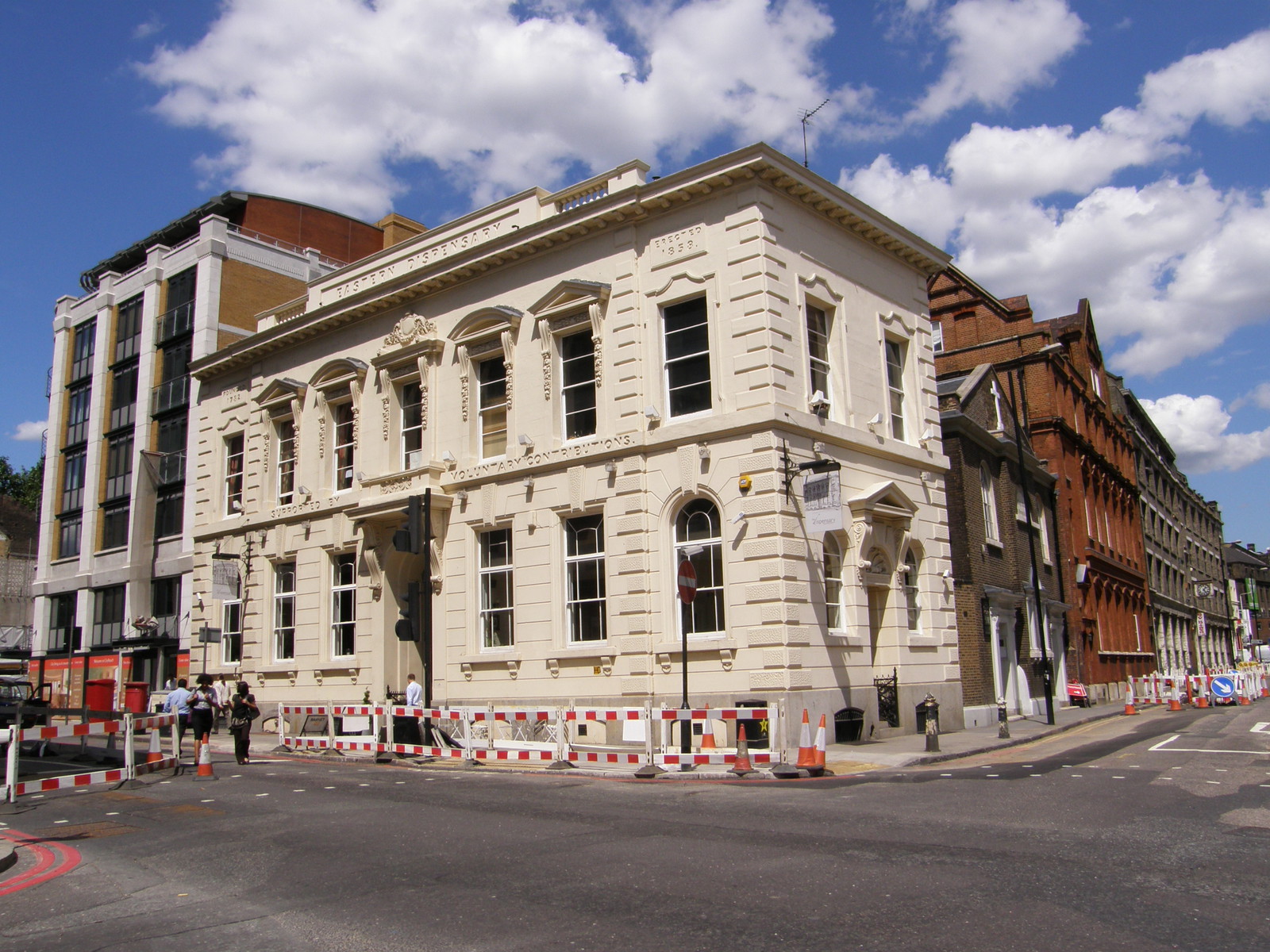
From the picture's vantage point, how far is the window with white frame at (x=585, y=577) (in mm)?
20344

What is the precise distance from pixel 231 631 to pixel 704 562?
56.0 feet

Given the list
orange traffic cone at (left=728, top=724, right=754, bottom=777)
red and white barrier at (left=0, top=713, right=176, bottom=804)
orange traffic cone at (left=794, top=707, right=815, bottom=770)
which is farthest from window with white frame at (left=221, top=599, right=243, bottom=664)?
orange traffic cone at (left=794, top=707, right=815, bottom=770)

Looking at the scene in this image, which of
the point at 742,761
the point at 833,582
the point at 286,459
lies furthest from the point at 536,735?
the point at 286,459

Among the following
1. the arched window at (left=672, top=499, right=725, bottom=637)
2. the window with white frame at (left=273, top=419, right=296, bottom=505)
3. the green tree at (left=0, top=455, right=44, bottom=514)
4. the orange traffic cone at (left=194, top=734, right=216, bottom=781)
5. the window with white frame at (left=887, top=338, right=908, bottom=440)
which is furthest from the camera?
the green tree at (left=0, top=455, right=44, bottom=514)

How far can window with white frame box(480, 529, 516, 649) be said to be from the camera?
867 inches

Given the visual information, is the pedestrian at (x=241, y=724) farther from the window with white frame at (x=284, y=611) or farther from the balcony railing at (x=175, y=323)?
the balcony railing at (x=175, y=323)

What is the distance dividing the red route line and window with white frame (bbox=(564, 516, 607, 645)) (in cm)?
1121

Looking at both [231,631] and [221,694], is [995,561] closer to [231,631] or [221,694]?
[231,631]

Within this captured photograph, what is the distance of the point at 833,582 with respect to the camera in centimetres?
1936

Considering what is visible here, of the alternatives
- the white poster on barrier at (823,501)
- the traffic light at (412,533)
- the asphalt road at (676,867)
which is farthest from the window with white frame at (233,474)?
the white poster on barrier at (823,501)

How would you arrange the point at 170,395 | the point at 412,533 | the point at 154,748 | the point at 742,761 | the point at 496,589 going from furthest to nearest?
the point at 170,395, the point at 496,589, the point at 412,533, the point at 154,748, the point at 742,761

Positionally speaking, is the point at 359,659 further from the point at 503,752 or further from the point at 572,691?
the point at 503,752

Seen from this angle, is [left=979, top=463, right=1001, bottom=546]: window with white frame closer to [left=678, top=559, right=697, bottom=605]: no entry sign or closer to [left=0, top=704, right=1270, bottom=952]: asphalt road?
[left=678, top=559, right=697, bottom=605]: no entry sign

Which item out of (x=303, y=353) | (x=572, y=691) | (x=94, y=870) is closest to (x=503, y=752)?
(x=572, y=691)
